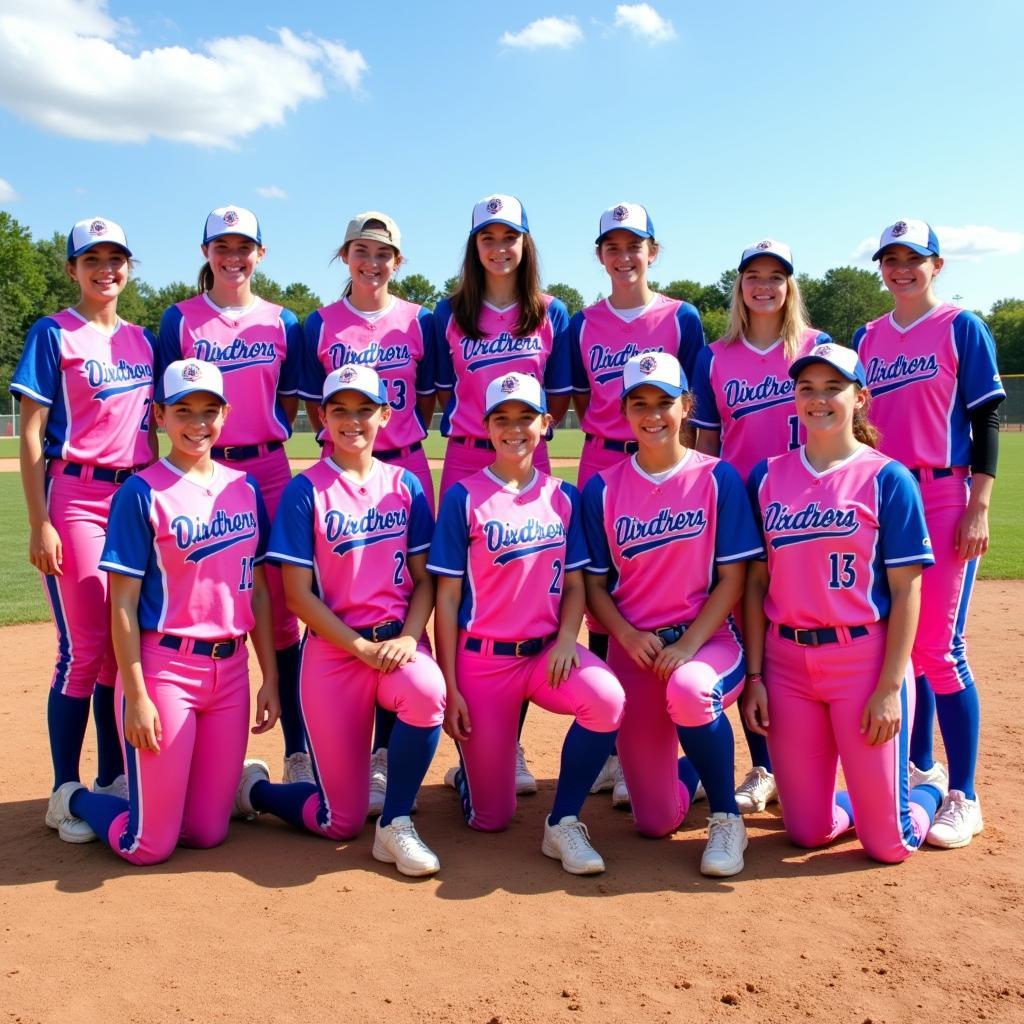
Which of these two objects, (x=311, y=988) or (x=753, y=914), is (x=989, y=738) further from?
(x=311, y=988)

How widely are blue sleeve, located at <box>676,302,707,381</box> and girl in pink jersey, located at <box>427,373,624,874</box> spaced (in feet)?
3.16

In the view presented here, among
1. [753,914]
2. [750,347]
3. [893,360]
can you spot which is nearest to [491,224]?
[750,347]

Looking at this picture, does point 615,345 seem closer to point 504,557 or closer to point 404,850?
point 504,557

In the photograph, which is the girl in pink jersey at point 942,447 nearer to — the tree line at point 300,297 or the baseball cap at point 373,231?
the baseball cap at point 373,231

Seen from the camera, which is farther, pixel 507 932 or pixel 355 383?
pixel 355 383

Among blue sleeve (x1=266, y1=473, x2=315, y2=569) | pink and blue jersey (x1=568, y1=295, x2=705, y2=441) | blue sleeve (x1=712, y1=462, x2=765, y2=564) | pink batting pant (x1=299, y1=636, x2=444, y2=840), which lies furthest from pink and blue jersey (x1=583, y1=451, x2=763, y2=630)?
blue sleeve (x1=266, y1=473, x2=315, y2=569)

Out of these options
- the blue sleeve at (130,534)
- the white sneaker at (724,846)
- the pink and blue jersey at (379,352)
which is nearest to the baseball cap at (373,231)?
the pink and blue jersey at (379,352)

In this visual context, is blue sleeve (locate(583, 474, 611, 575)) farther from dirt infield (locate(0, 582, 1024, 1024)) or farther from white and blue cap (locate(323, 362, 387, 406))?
dirt infield (locate(0, 582, 1024, 1024))

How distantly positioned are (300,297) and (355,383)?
283ft

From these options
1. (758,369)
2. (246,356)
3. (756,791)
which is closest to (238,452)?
(246,356)

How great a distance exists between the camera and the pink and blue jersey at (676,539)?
368 centimetres

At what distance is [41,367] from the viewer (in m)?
3.87

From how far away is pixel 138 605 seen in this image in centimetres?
357

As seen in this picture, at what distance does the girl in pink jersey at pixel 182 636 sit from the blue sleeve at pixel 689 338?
200 centimetres
